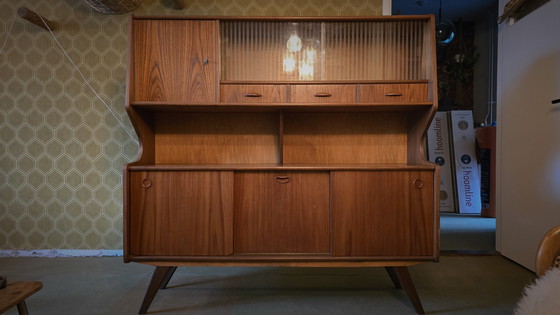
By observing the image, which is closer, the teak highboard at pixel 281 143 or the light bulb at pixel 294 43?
the teak highboard at pixel 281 143

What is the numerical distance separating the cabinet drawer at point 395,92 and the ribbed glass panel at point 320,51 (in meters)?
0.10

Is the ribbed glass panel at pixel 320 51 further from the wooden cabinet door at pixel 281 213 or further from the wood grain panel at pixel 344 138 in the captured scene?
the wooden cabinet door at pixel 281 213

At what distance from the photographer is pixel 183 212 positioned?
1.51 m

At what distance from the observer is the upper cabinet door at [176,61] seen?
163cm

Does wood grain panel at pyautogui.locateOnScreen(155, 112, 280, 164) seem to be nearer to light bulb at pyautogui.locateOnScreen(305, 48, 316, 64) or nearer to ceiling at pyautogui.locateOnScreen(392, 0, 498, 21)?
light bulb at pyautogui.locateOnScreen(305, 48, 316, 64)

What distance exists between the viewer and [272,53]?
171cm

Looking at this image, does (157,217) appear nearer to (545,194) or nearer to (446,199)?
(545,194)

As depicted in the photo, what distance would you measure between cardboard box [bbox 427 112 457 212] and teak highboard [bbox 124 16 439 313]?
2944 mm

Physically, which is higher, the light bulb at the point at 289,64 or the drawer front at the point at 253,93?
the light bulb at the point at 289,64

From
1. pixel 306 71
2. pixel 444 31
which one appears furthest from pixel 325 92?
pixel 444 31

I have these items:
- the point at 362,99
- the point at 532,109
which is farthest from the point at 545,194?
the point at 362,99

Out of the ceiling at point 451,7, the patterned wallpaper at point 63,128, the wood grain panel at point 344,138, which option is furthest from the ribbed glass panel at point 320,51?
the ceiling at point 451,7

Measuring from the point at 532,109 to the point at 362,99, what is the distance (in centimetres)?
138

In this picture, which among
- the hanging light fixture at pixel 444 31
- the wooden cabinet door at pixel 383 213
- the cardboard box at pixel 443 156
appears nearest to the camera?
the wooden cabinet door at pixel 383 213
